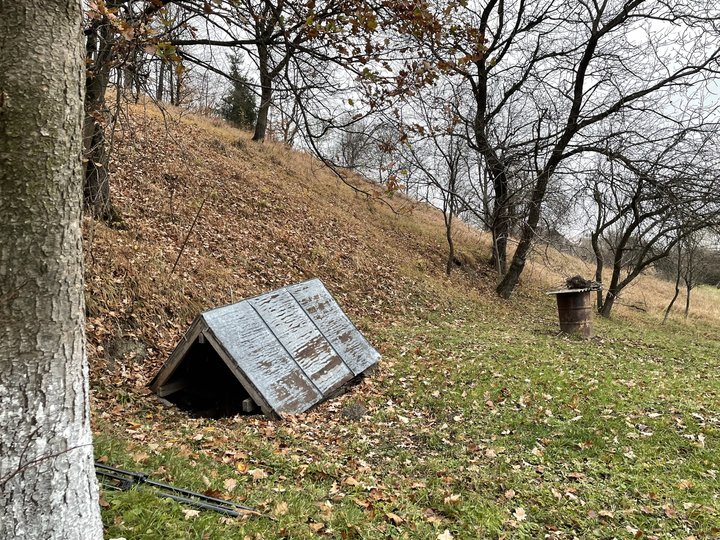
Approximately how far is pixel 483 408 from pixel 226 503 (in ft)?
12.1

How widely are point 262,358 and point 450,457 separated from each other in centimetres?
243

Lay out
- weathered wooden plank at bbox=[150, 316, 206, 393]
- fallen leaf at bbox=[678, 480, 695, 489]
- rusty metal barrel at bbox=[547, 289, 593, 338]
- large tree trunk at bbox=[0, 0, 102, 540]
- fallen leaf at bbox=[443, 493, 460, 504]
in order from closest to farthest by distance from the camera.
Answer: large tree trunk at bbox=[0, 0, 102, 540] → fallen leaf at bbox=[443, 493, 460, 504] → fallen leaf at bbox=[678, 480, 695, 489] → weathered wooden plank at bbox=[150, 316, 206, 393] → rusty metal barrel at bbox=[547, 289, 593, 338]

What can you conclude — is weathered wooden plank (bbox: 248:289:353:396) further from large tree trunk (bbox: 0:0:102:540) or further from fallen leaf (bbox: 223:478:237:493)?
large tree trunk (bbox: 0:0:102:540)

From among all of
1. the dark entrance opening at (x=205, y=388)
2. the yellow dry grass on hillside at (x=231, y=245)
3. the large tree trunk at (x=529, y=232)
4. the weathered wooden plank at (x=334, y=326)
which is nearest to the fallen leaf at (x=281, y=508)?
the dark entrance opening at (x=205, y=388)

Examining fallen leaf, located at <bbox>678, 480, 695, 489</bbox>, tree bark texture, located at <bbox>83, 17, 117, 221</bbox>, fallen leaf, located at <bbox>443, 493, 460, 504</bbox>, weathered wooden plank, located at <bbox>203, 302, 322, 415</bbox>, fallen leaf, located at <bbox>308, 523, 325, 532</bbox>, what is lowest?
fallen leaf, located at <bbox>443, 493, 460, 504</bbox>

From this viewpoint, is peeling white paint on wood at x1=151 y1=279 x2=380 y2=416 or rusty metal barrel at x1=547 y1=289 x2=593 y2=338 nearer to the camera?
peeling white paint on wood at x1=151 y1=279 x2=380 y2=416

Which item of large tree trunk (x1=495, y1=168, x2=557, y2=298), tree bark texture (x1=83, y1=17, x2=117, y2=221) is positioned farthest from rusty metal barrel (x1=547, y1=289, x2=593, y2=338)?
tree bark texture (x1=83, y1=17, x2=117, y2=221)

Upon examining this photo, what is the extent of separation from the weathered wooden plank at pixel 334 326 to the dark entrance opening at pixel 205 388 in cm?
142

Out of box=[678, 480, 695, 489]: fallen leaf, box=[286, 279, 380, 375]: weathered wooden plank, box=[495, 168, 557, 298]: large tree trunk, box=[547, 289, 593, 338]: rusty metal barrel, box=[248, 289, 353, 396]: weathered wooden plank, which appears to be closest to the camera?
box=[678, 480, 695, 489]: fallen leaf

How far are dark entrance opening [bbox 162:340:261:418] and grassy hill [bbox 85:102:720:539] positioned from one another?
1.20 ft

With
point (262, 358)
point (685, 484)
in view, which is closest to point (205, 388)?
point (262, 358)

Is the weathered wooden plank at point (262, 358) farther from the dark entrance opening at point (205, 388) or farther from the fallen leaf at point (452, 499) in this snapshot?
the fallen leaf at point (452, 499)

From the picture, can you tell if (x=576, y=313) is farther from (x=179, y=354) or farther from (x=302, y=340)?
(x=179, y=354)

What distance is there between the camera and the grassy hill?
3.65 meters
